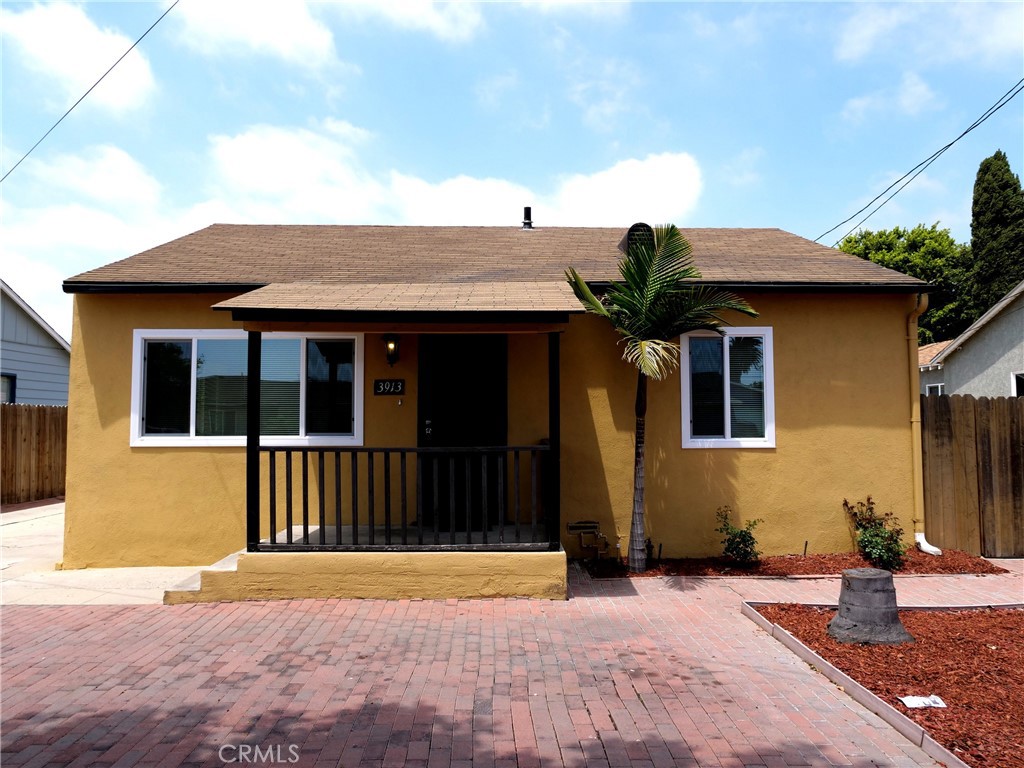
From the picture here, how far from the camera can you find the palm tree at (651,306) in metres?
6.75

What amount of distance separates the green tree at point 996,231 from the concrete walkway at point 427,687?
26.5m

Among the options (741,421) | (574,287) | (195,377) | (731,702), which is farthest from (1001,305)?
(195,377)

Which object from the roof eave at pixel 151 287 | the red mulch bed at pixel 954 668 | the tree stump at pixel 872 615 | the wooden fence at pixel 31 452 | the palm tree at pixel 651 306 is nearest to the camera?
the red mulch bed at pixel 954 668

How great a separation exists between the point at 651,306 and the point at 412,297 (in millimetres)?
2609

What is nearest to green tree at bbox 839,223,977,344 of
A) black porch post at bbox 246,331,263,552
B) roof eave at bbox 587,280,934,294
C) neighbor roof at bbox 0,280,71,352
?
roof eave at bbox 587,280,934,294

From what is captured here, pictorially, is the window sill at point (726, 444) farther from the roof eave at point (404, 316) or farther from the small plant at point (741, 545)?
the roof eave at point (404, 316)

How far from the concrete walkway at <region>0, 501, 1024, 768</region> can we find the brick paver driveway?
0.05 feet

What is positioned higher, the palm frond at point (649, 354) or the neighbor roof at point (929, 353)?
the neighbor roof at point (929, 353)

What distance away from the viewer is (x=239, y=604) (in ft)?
20.4

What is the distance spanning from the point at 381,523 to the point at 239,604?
199 cm

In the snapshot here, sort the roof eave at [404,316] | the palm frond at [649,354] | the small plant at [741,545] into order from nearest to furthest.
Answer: the roof eave at [404,316], the palm frond at [649,354], the small plant at [741,545]

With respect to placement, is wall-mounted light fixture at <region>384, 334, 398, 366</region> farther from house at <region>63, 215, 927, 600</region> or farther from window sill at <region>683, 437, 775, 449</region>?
window sill at <region>683, 437, 775, 449</region>

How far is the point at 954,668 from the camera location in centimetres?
445
